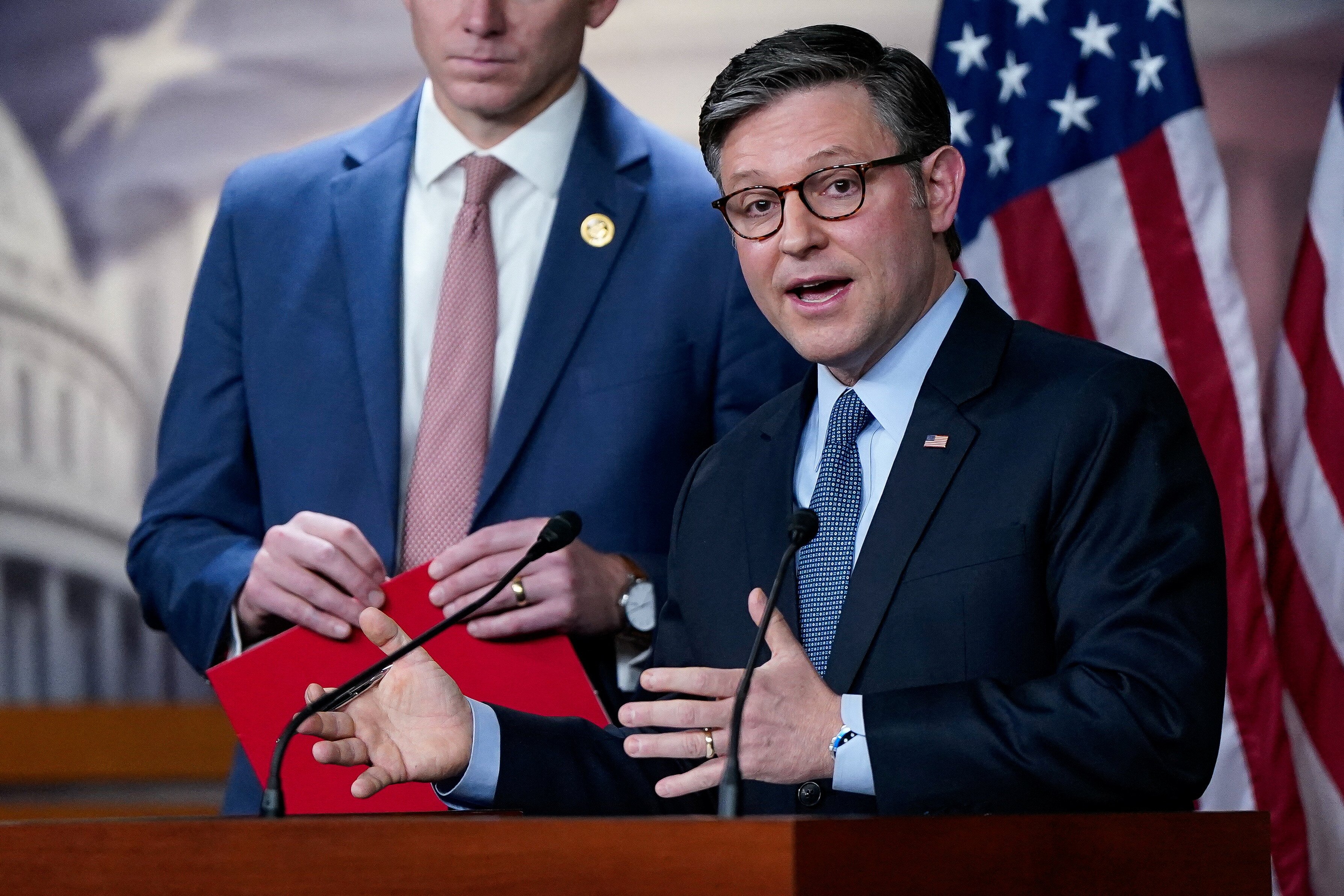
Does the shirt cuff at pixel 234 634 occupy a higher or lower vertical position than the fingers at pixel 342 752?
higher

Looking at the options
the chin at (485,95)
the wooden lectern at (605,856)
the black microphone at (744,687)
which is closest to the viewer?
the wooden lectern at (605,856)

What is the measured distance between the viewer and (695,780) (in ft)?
4.64

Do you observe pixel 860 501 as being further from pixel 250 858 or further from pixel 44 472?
pixel 44 472

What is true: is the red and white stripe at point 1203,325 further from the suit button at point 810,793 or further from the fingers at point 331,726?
the fingers at point 331,726

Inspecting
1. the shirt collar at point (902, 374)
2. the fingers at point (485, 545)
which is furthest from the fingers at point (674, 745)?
the fingers at point (485, 545)

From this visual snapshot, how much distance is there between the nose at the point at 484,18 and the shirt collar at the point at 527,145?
0.18 m

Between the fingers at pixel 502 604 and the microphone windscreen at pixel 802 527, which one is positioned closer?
the microphone windscreen at pixel 802 527

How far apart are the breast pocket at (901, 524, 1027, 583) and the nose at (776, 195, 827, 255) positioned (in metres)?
0.41

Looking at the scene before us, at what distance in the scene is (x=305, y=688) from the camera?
2.06m

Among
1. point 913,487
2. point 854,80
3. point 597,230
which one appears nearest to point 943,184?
point 854,80

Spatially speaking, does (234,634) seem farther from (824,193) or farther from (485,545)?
(824,193)

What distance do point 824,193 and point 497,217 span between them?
0.69 metres

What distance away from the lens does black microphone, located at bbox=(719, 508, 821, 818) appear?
3.95 ft

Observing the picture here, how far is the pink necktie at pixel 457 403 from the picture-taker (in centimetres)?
224
